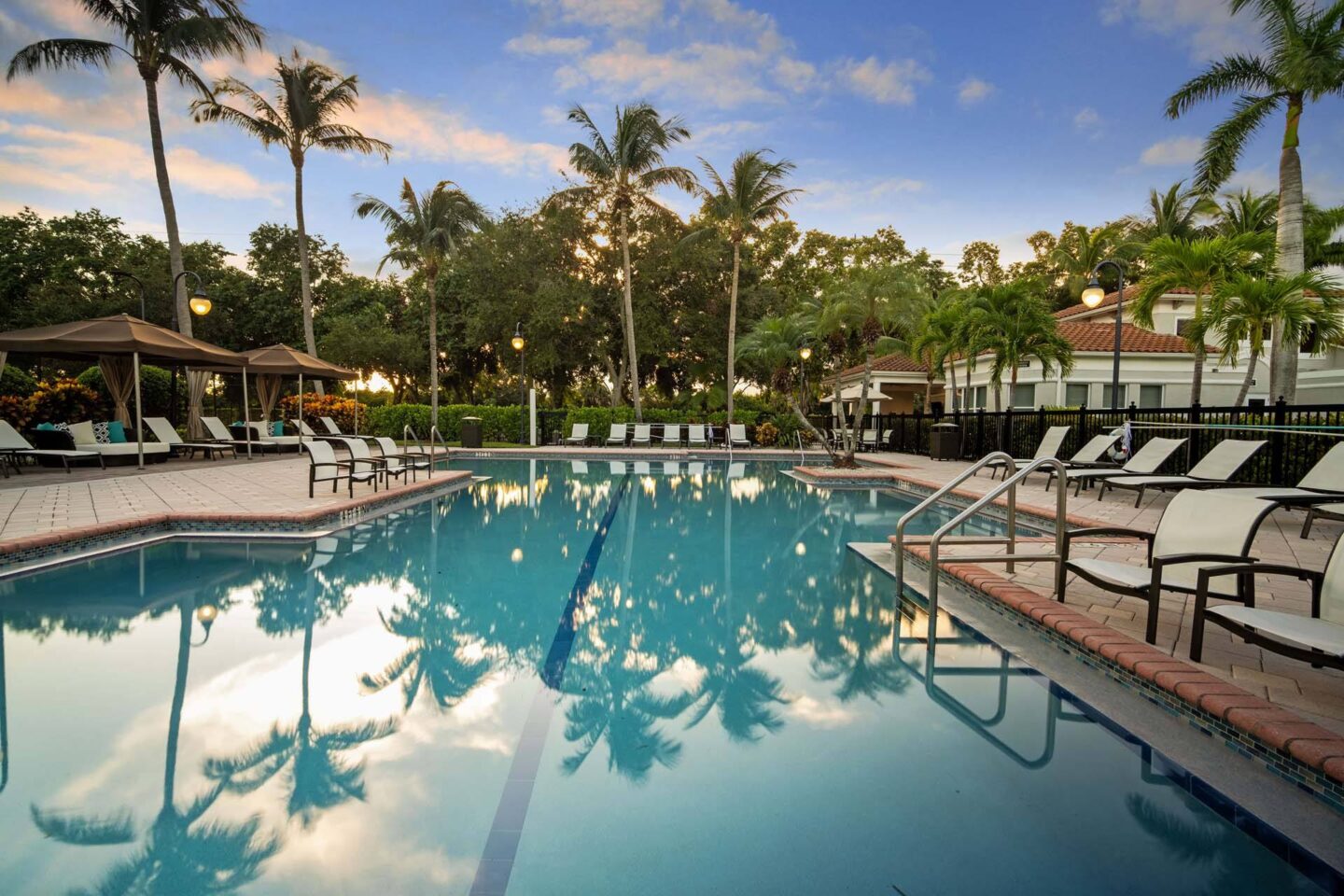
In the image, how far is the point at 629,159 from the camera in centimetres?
2234

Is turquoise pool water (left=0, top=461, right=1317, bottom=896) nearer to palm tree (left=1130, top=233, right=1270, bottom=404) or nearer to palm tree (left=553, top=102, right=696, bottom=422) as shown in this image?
palm tree (left=1130, top=233, right=1270, bottom=404)

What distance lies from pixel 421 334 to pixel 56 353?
844 inches

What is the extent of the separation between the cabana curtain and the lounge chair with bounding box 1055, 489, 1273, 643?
17323mm

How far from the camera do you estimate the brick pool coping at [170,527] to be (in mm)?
5742

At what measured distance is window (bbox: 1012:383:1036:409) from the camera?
21750mm

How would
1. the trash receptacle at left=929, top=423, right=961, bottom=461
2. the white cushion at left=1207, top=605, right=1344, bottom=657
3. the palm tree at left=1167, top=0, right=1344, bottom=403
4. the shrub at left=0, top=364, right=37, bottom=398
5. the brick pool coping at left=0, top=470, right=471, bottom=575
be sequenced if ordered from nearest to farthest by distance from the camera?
the white cushion at left=1207, top=605, right=1344, bottom=657
the brick pool coping at left=0, top=470, right=471, bottom=575
the palm tree at left=1167, top=0, right=1344, bottom=403
the shrub at left=0, top=364, right=37, bottom=398
the trash receptacle at left=929, top=423, right=961, bottom=461

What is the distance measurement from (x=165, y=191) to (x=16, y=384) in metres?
5.82

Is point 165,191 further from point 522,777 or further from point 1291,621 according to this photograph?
point 1291,621

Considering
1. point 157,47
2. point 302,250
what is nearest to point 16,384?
point 157,47

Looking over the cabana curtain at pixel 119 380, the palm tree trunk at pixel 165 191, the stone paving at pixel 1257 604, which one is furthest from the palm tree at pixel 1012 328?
the palm tree trunk at pixel 165 191

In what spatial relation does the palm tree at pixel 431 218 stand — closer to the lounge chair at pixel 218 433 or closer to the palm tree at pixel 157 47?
the palm tree at pixel 157 47

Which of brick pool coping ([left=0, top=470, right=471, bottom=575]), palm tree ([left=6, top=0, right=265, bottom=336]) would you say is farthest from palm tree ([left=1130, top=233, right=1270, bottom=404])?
palm tree ([left=6, top=0, right=265, bottom=336])

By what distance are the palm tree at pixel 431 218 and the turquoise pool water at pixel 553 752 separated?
20572 mm

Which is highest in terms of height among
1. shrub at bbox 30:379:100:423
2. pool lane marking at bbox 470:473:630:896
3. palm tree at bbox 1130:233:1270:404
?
palm tree at bbox 1130:233:1270:404
